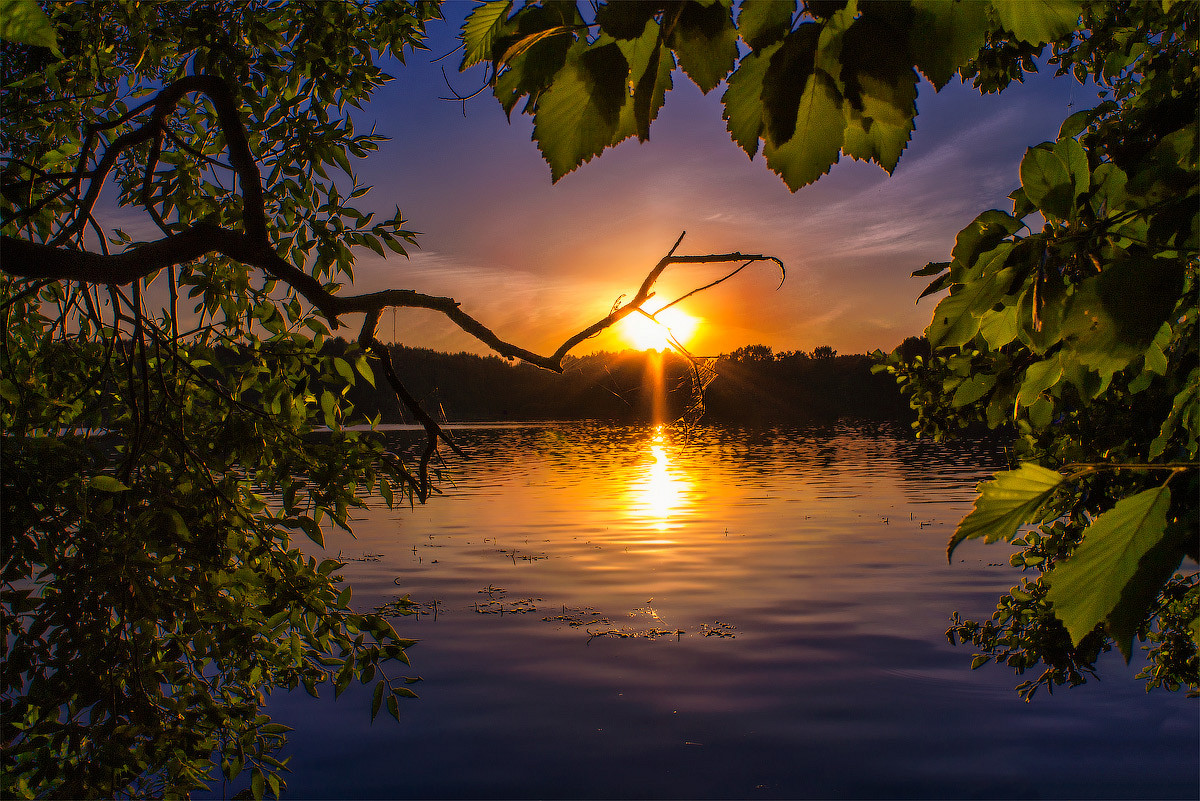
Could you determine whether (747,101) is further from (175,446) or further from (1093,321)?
(175,446)

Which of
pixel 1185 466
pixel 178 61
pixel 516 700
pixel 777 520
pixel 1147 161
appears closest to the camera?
pixel 1185 466

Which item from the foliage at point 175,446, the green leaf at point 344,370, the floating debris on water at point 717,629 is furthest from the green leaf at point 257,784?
the floating debris on water at point 717,629

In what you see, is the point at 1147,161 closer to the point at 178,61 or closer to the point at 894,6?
the point at 894,6

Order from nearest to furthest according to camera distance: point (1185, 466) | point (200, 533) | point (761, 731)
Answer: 1. point (1185, 466)
2. point (200, 533)
3. point (761, 731)

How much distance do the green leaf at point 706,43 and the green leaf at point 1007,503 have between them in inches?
25.5

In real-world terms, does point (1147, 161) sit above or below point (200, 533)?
above

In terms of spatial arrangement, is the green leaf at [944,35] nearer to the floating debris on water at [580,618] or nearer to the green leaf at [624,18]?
the green leaf at [624,18]

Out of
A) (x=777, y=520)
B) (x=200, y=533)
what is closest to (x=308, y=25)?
(x=200, y=533)

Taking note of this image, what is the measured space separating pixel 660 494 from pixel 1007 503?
35750 millimetres

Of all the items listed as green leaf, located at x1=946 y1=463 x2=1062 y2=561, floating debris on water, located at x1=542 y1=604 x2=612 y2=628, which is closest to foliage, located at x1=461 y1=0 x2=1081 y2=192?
green leaf, located at x1=946 y1=463 x2=1062 y2=561

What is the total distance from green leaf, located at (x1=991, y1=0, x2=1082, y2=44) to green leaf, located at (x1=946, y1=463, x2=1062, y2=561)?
0.57m

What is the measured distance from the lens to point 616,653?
1434 centimetres

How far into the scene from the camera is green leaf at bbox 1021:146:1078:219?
124cm

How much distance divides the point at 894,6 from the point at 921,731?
1333cm
